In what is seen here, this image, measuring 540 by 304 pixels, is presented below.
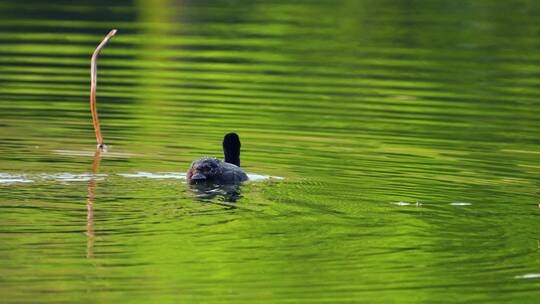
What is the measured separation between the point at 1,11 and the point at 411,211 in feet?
92.1

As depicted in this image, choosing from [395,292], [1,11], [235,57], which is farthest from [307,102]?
[1,11]

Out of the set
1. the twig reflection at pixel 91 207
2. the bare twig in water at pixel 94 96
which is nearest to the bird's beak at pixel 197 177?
the twig reflection at pixel 91 207

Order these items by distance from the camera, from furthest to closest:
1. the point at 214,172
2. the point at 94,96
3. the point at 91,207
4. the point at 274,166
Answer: the point at 274,166 → the point at 94,96 → the point at 214,172 → the point at 91,207

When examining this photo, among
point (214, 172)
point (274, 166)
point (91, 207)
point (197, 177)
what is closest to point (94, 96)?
point (214, 172)

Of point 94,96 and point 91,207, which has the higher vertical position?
point 94,96

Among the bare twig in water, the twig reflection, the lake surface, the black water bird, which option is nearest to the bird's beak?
the black water bird

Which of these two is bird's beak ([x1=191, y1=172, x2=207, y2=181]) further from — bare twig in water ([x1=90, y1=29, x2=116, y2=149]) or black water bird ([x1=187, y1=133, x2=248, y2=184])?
bare twig in water ([x1=90, y1=29, x2=116, y2=149])

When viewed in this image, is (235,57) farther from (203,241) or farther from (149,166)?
(203,241)

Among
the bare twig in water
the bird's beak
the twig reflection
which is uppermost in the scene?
the bare twig in water

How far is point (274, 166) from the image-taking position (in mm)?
19250

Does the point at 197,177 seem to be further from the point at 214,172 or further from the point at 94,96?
the point at 94,96

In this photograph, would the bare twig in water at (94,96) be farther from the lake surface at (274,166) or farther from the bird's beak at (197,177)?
the bird's beak at (197,177)

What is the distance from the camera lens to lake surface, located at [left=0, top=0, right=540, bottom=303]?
13.0 metres

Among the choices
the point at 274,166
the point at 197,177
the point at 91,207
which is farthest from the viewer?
the point at 274,166
